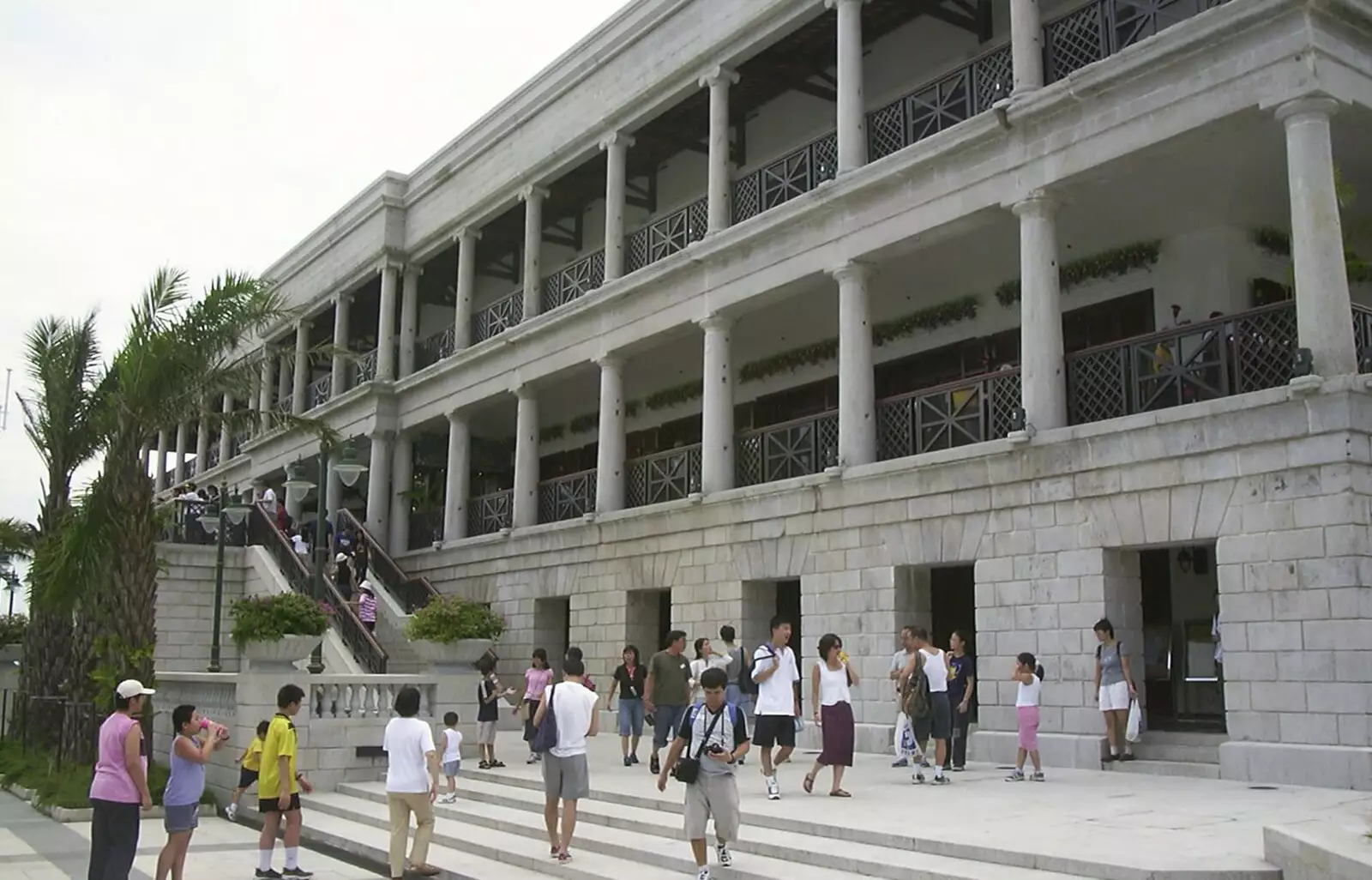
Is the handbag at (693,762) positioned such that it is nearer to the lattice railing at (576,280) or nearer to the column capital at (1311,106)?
the column capital at (1311,106)

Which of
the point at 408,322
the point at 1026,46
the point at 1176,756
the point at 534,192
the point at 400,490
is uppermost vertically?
the point at 534,192

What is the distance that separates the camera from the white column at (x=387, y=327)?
1267 inches

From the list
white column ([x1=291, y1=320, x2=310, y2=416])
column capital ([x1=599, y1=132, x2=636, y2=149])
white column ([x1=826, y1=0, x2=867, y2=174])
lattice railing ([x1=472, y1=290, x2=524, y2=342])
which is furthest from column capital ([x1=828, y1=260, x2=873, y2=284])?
white column ([x1=291, y1=320, x2=310, y2=416])

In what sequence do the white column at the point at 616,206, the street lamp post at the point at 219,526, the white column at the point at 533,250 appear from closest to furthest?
1. the street lamp post at the point at 219,526
2. the white column at the point at 616,206
3. the white column at the point at 533,250

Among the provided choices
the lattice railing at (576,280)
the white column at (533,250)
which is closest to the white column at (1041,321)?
the lattice railing at (576,280)

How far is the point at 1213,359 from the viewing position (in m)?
15.7

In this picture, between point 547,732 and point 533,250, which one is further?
point 533,250

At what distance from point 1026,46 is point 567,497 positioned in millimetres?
13529

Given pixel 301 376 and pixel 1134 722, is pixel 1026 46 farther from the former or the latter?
pixel 301 376

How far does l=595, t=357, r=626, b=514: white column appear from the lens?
→ 23.7m

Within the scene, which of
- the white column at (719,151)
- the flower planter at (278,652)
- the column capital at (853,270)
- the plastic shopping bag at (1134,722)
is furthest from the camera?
the white column at (719,151)

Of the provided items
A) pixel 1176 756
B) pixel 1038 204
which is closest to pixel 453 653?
pixel 1176 756

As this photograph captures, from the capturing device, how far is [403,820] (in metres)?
10.4

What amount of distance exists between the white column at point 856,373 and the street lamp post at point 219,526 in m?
11.2
